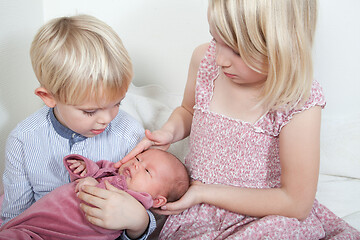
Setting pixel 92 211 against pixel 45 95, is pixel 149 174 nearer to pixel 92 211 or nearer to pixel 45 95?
pixel 92 211

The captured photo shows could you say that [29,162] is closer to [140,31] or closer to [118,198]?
[118,198]

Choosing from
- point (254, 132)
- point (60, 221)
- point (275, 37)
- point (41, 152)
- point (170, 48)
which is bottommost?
point (60, 221)

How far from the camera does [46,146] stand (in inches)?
47.6

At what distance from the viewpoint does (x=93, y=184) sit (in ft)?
3.60

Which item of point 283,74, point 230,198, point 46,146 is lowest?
point 230,198

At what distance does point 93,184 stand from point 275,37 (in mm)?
617

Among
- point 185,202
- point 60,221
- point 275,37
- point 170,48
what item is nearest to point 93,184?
point 60,221

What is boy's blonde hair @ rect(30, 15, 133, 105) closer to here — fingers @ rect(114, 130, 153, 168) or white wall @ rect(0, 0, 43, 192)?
fingers @ rect(114, 130, 153, 168)

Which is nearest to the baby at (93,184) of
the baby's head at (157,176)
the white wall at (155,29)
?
the baby's head at (157,176)

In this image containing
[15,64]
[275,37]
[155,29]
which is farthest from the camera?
[155,29]

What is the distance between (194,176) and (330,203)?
1.58ft

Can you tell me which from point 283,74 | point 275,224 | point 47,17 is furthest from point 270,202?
point 47,17

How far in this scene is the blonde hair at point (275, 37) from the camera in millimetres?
896

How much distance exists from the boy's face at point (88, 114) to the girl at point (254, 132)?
145 mm
